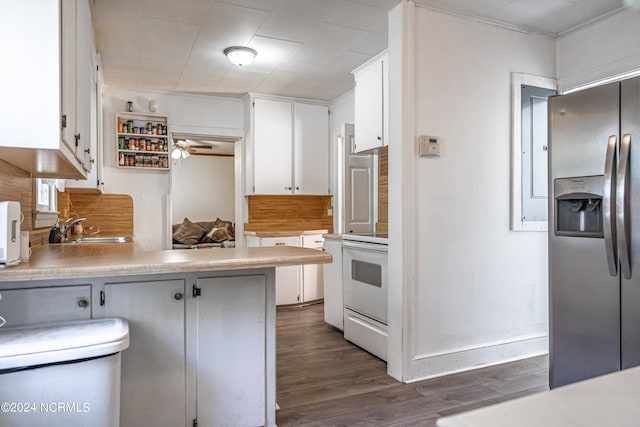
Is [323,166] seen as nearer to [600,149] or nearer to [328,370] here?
[328,370]

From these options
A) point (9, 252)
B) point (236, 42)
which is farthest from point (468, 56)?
point (9, 252)

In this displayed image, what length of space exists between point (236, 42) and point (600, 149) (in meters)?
2.65

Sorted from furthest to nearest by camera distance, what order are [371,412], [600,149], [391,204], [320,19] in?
[320,19] → [391,204] → [371,412] → [600,149]

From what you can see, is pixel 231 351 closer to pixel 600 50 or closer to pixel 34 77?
pixel 34 77

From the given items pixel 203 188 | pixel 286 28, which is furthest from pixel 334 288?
pixel 203 188

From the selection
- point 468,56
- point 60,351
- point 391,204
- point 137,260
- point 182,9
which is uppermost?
point 182,9

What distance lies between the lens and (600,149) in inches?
84.0

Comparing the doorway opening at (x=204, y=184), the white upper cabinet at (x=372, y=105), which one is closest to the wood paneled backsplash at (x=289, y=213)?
the white upper cabinet at (x=372, y=105)

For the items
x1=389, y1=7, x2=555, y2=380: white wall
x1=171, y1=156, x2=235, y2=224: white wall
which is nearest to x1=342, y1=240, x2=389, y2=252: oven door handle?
x1=389, y1=7, x2=555, y2=380: white wall

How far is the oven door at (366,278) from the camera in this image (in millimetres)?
3072

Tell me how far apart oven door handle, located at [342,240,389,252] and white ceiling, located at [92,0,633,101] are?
1634mm

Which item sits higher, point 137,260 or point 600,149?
point 600,149

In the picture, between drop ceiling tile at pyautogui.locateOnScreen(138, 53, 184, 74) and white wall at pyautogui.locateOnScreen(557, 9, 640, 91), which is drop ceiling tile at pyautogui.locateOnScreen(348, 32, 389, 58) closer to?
white wall at pyautogui.locateOnScreen(557, 9, 640, 91)

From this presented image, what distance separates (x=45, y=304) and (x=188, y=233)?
213 inches
